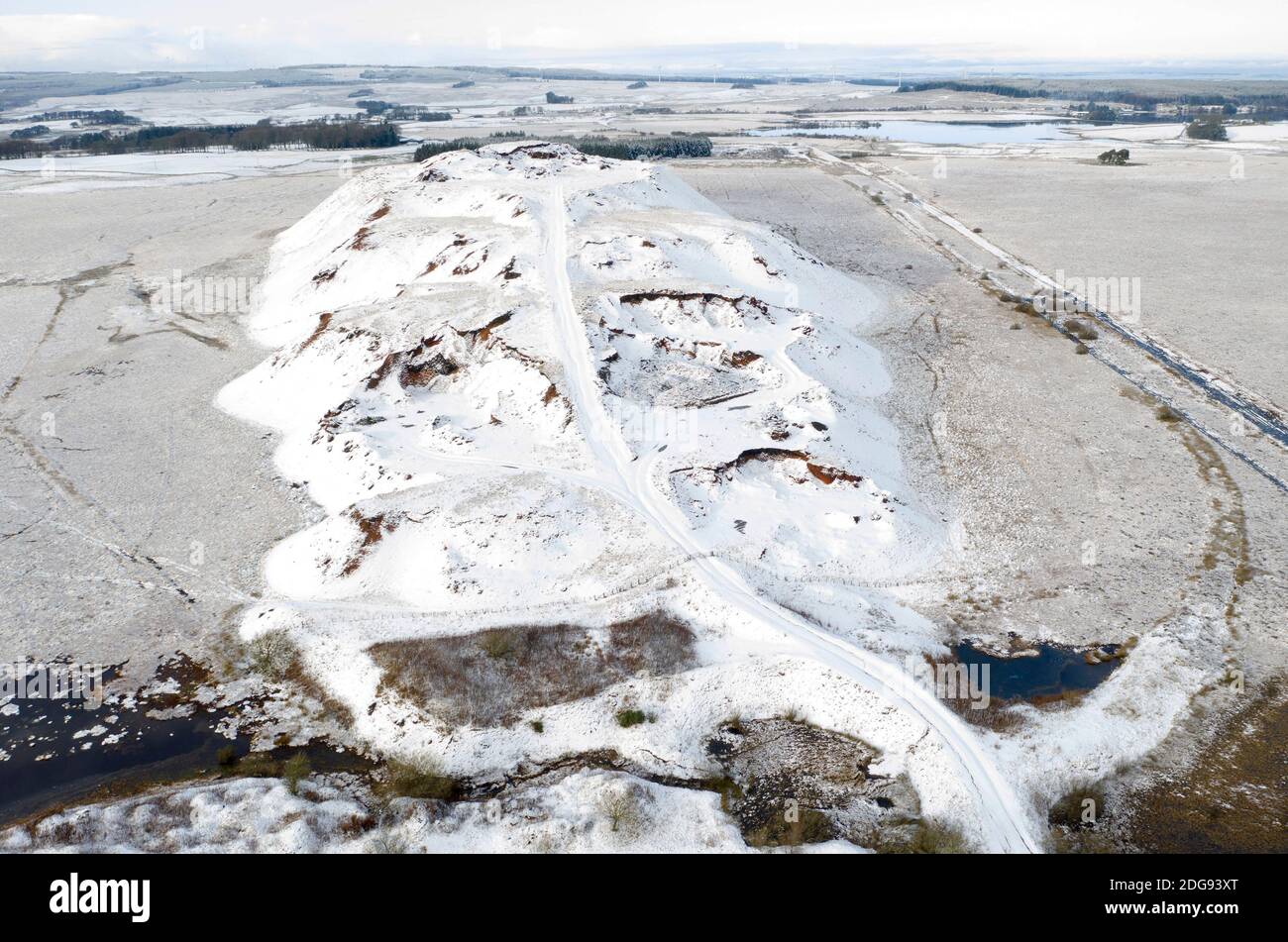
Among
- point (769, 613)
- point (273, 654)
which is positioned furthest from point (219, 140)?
Answer: point (769, 613)

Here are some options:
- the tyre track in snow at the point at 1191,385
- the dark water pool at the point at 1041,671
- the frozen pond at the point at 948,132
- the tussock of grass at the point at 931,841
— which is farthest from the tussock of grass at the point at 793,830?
the frozen pond at the point at 948,132

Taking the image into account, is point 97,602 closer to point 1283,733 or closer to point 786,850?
point 786,850

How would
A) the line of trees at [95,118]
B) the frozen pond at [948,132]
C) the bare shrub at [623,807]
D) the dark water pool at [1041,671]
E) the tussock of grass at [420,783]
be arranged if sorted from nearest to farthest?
the bare shrub at [623,807]
the tussock of grass at [420,783]
the dark water pool at [1041,671]
the frozen pond at [948,132]
the line of trees at [95,118]

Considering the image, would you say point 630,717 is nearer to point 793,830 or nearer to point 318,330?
point 793,830

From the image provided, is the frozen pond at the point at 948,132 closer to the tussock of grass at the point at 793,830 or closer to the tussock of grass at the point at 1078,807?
the tussock of grass at the point at 1078,807

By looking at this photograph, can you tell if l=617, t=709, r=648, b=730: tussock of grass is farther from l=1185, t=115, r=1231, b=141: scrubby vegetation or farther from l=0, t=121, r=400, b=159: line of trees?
l=1185, t=115, r=1231, b=141: scrubby vegetation
